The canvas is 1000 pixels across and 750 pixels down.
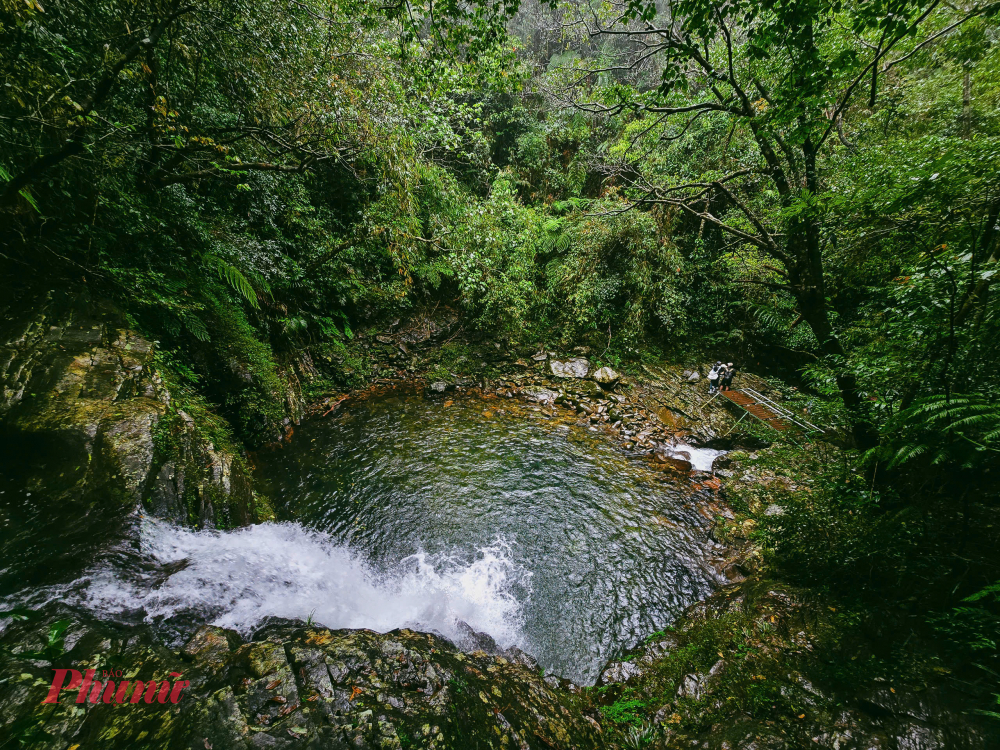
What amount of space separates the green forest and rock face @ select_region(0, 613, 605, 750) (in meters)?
0.20

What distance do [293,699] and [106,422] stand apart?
300cm

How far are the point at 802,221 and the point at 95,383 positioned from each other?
702 centimetres

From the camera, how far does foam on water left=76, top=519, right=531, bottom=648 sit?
280 centimetres

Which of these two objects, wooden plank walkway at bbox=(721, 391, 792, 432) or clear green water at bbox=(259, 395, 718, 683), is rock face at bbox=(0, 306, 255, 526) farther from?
wooden plank walkway at bbox=(721, 391, 792, 432)

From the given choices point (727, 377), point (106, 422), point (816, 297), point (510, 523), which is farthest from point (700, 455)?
point (106, 422)

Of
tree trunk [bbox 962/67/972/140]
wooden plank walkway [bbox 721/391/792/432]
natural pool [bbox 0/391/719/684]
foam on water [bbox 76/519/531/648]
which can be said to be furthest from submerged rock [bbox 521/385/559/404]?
tree trunk [bbox 962/67/972/140]

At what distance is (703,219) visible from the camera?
197 inches

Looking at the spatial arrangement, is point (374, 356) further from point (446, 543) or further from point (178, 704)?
point (178, 704)

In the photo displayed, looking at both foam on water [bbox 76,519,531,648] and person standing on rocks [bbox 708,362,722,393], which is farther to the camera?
person standing on rocks [bbox 708,362,722,393]

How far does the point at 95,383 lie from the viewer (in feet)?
11.2

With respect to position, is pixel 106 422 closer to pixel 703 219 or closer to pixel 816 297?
pixel 816 297

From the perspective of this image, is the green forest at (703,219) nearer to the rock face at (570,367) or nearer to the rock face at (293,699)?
the rock face at (293,699)

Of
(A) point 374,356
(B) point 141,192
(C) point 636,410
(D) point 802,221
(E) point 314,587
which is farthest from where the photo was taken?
(A) point 374,356

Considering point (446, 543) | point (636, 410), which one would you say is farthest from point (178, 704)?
point (636, 410)
